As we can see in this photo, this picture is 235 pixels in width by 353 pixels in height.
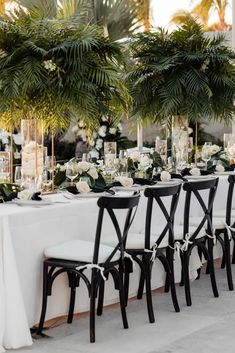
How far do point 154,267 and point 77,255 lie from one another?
1.42 meters

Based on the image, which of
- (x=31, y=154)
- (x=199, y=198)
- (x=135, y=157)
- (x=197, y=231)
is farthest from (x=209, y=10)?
(x=31, y=154)

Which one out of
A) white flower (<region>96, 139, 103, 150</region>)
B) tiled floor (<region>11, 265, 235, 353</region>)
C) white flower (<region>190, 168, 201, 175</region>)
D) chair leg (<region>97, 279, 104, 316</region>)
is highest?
white flower (<region>96, 139, 103, 150</region>)

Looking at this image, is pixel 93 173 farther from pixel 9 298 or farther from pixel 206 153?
pixel 206 153

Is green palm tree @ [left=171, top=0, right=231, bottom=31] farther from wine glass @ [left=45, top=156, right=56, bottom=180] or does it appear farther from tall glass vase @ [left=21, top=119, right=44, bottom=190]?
tall glass vase @ [left=21, top=119, right=44, bottom=190]

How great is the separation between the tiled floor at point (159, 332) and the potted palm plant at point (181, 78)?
7.32 ft

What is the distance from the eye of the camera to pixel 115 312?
601 cm

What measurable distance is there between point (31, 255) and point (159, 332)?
100cm

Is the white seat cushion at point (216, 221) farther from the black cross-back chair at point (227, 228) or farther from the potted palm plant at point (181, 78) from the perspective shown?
the potted palm plant at point (181, 78)

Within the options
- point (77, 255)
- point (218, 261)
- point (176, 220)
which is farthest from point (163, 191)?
point (218, 261)

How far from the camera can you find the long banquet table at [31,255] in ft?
16.3

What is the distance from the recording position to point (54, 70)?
6.01 m

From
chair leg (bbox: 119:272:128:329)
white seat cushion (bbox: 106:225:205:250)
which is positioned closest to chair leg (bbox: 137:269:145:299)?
white seat cushion (bbox: 106:225:205:250)

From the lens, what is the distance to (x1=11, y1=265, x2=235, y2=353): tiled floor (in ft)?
16.7

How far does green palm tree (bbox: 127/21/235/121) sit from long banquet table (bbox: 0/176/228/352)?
258cm
